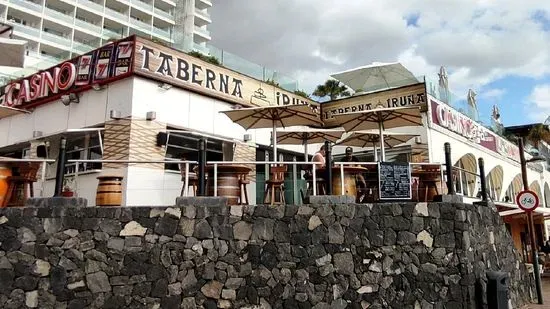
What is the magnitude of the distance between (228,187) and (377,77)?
11.3m

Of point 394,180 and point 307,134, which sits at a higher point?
point 307,134

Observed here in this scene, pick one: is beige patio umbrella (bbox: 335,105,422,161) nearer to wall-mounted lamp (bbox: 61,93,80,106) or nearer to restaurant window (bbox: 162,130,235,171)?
restaurant window (bbox: 162,130,235,171)

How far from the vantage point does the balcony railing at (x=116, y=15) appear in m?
59.5

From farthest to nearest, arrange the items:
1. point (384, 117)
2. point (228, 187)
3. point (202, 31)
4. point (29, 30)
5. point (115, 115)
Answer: point (202, 31) < point (29, 30) < point (115, 115) < point (384, 117) < point (228, 187)

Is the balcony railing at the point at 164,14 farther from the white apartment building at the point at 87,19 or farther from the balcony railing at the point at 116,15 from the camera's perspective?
the balcony railing at the point at 116,15

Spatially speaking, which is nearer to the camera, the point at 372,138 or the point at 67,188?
the point at 67,188

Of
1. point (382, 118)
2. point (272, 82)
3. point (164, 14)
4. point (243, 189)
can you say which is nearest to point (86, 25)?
point (164, 14)

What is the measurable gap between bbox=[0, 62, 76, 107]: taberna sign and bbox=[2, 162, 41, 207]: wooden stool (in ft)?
18.1

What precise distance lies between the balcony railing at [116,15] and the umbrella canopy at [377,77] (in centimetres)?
4932

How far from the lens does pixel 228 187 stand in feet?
29.1

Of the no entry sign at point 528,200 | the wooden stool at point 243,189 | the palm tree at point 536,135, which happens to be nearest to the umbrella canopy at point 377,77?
the no entry sign at point 528,200

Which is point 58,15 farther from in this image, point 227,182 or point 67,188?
point 227,182

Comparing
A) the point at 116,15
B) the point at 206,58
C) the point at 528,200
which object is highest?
the point at 116,15

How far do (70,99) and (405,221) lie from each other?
1040 cm
